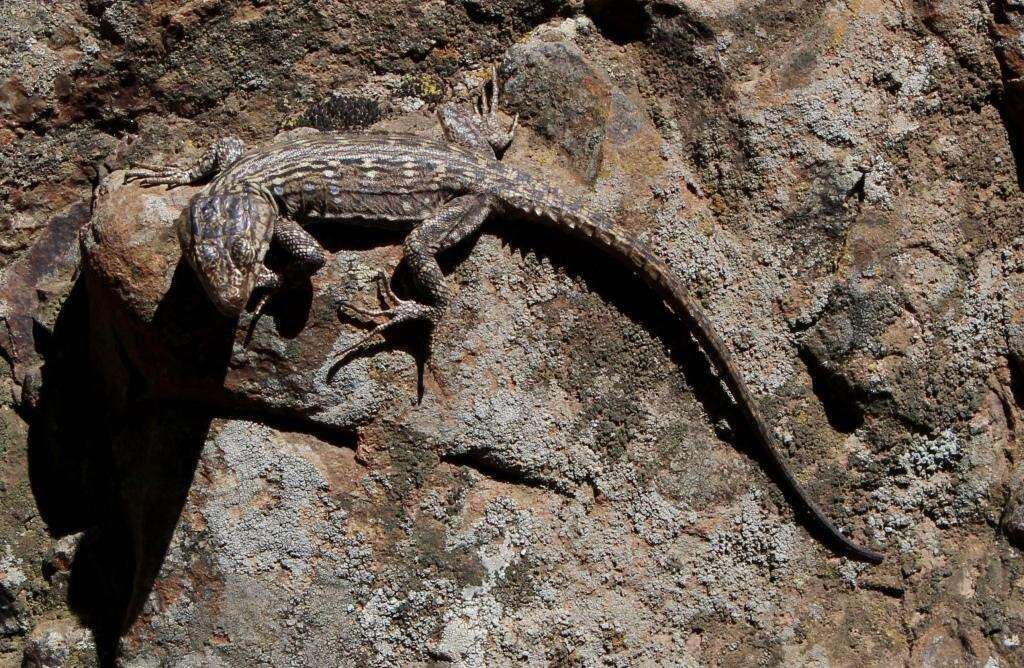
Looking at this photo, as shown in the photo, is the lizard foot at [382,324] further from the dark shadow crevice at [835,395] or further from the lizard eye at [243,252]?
the dark shadow crevice at [835,395]

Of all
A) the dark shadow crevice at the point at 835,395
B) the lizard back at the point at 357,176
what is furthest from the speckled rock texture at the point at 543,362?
the lizard back at the point at 357,176

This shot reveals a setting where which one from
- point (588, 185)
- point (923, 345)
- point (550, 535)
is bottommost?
point (550, 535)

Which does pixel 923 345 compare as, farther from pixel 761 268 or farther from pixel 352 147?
pixel 352 147

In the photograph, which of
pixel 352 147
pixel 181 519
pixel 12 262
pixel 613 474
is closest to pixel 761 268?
pixel 613 474

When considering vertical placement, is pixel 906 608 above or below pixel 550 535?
below

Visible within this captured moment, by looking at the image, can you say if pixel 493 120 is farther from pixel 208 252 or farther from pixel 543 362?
pixel 208 252

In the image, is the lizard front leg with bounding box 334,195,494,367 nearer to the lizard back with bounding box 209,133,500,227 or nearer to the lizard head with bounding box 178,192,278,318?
the lizard back with bounding box 209,133,500,227

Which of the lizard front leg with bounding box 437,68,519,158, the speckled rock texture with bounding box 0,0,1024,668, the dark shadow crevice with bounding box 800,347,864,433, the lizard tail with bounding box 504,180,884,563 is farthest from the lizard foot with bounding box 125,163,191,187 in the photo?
the dark shadow crevice with bounding box 800,347,864,433
